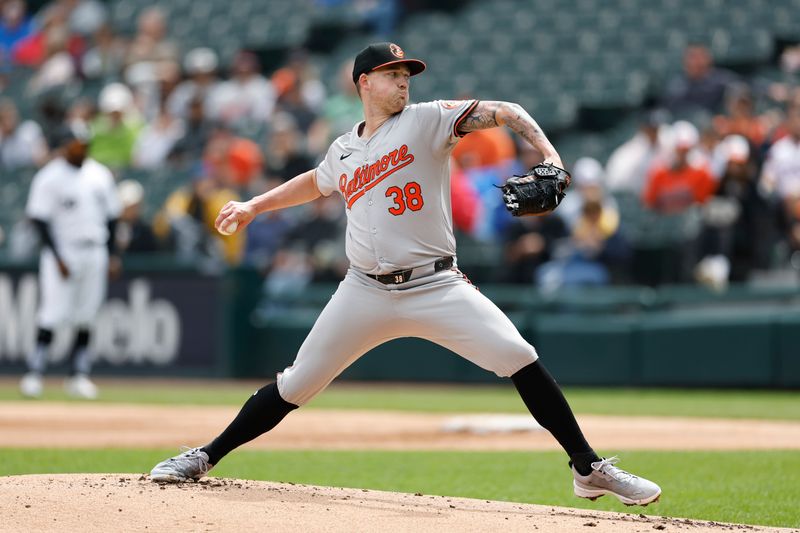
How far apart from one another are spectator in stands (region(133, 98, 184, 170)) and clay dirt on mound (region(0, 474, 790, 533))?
11674 mm

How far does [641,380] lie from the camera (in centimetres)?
1217

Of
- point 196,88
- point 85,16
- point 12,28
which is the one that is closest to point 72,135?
point 196,88

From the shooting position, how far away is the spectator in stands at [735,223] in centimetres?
1188

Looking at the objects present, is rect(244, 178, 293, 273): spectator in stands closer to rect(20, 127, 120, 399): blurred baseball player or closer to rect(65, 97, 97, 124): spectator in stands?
rect(65, 97, 97, 124): spectator in stands

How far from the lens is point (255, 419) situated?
5445mm

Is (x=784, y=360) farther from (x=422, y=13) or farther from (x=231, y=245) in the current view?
(x=422, y=13)

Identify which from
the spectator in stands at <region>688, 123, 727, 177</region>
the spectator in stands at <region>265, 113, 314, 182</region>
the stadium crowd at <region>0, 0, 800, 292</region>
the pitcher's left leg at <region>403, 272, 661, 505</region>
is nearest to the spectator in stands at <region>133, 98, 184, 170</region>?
the stadium crowd at <region>0, 0, 800, 292</region>

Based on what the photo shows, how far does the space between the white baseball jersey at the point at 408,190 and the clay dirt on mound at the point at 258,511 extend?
3.13 ft

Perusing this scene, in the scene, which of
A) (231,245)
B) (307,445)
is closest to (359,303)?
(307,445)

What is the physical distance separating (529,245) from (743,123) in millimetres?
2310

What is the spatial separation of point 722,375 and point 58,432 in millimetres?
5872

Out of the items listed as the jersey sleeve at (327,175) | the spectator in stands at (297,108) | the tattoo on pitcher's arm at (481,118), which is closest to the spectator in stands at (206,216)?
the spectator in stands at (297,108)

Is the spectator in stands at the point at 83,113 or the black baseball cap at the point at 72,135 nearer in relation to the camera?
the black baseball cap at the point at 72,135

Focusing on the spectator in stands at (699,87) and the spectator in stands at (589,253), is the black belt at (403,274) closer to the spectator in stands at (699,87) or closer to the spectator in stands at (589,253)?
the spectator in stands at (589,253)
